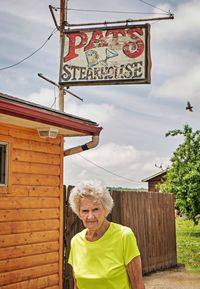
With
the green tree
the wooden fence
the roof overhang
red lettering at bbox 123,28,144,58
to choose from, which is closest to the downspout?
the roof overhang

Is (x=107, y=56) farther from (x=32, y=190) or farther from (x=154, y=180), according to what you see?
(x=154, y=180)

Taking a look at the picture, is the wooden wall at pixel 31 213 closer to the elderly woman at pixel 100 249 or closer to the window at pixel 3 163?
the window at pixel 3 163

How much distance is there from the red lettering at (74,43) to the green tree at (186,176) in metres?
15.1

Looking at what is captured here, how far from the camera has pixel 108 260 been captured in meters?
3.25

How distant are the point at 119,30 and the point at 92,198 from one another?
9.76 metres

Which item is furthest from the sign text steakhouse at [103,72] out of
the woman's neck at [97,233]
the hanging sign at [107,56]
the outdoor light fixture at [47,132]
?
the woman's neck at [97,233]

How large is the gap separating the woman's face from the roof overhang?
423 cm

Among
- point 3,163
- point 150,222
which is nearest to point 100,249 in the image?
point 3,163

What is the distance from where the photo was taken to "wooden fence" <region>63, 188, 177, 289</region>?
43.2 ft

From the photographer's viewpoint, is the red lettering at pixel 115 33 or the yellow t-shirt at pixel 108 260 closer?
the yellow t-shirt at pixel 108 260

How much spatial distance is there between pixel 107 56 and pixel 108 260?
974cm

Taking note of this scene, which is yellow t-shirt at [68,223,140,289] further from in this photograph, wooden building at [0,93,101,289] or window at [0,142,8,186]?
window at [0,142,8,186]

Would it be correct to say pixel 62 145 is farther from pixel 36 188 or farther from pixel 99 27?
pixel 99 27

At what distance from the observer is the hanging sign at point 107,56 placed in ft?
39.9
